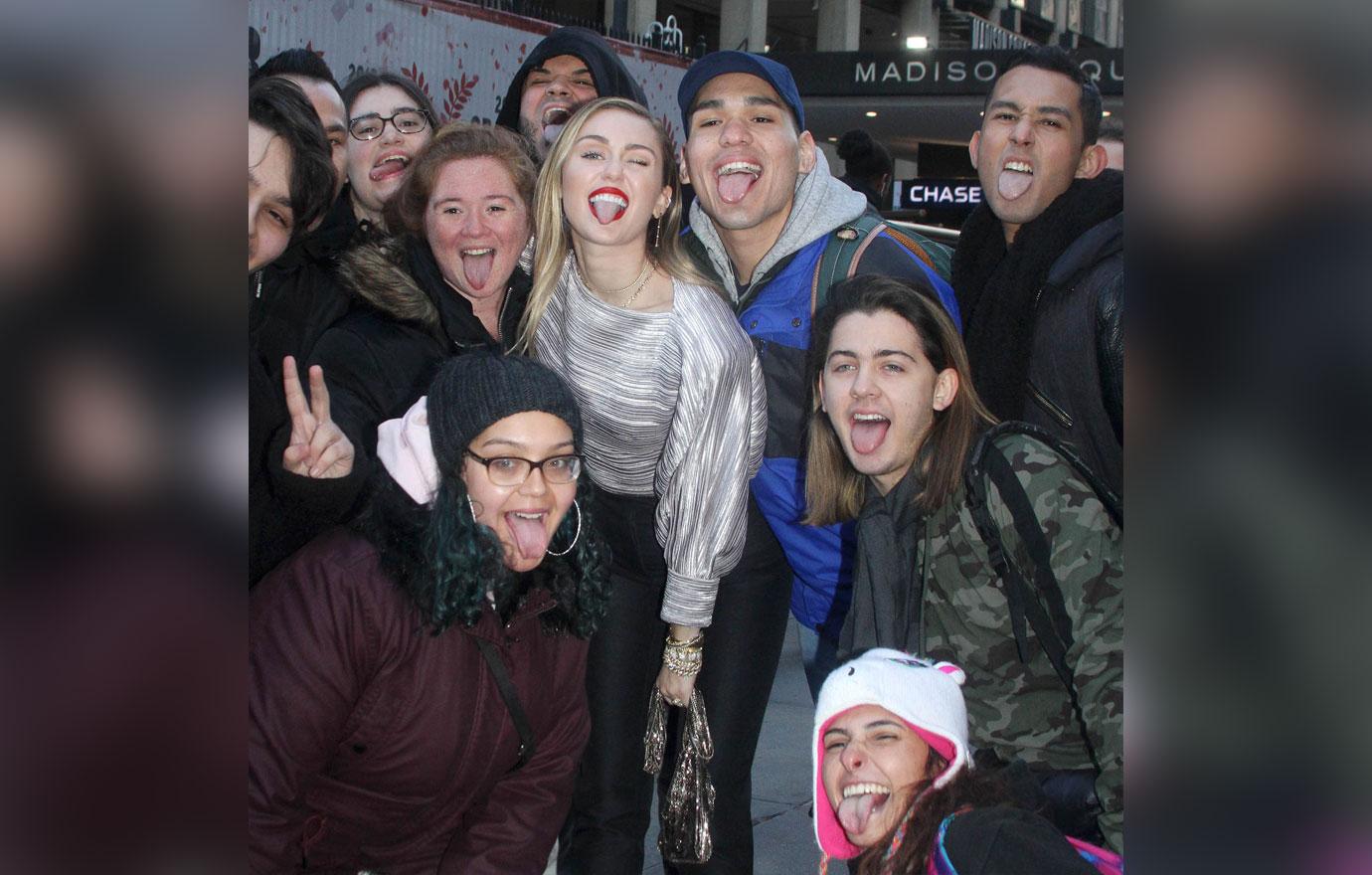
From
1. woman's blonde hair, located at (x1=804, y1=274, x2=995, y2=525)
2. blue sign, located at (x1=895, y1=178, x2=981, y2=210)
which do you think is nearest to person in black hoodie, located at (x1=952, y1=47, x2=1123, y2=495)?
woman's blonde hair, located at (x1=804, y1=274, x2=995, y2=525)

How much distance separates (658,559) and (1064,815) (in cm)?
113

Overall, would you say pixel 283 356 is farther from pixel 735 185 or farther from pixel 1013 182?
pixel 1013 182

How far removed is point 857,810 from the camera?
2.59 meters

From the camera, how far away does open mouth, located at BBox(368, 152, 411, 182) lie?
378 centimetres

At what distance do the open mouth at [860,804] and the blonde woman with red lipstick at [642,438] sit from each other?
2.02 feet

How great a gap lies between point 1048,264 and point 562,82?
1.58m

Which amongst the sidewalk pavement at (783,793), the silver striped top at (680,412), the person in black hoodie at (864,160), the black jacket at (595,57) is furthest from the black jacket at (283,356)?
the person in black hoodie at (864,160)

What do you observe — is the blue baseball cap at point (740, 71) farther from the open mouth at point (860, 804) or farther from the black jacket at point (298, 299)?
the open mouth at point (860, 804)

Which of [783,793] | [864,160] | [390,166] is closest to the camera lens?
[390,166]
